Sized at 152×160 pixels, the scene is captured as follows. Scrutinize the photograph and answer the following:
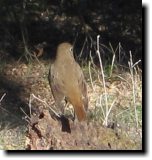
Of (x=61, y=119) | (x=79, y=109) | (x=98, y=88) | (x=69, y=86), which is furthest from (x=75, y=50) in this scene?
(x=61, y=119)

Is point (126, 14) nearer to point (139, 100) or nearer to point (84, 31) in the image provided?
point (84, 31)

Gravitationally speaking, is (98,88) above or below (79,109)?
above

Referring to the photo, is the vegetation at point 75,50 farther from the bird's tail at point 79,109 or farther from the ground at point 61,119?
the bird's tail at point 79,109

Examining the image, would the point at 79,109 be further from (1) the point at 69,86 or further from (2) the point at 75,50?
(2) the point at 75,50

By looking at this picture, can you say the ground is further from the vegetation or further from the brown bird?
the brown bird

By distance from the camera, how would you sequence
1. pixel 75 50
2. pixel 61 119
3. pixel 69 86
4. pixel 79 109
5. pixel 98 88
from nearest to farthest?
pixel 61 119 → pixel 79 109 → pixel 69 86 → pixel 98 88 → pixel 75 50

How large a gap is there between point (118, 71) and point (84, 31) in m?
1.29

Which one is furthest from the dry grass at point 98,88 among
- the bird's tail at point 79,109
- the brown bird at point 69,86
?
the bird's tail at point 79,109

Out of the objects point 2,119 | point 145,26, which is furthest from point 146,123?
point 2,119

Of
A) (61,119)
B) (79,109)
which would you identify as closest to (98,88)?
(79,109)

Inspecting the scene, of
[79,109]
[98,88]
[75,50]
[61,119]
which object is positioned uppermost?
[75,50]

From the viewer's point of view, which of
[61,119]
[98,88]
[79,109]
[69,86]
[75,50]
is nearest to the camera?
[61,119]

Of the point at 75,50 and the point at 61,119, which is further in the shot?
the point at 75,50

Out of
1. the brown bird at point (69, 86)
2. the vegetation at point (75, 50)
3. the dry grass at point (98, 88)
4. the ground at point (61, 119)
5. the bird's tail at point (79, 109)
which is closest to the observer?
the ground at point (61, 119)
